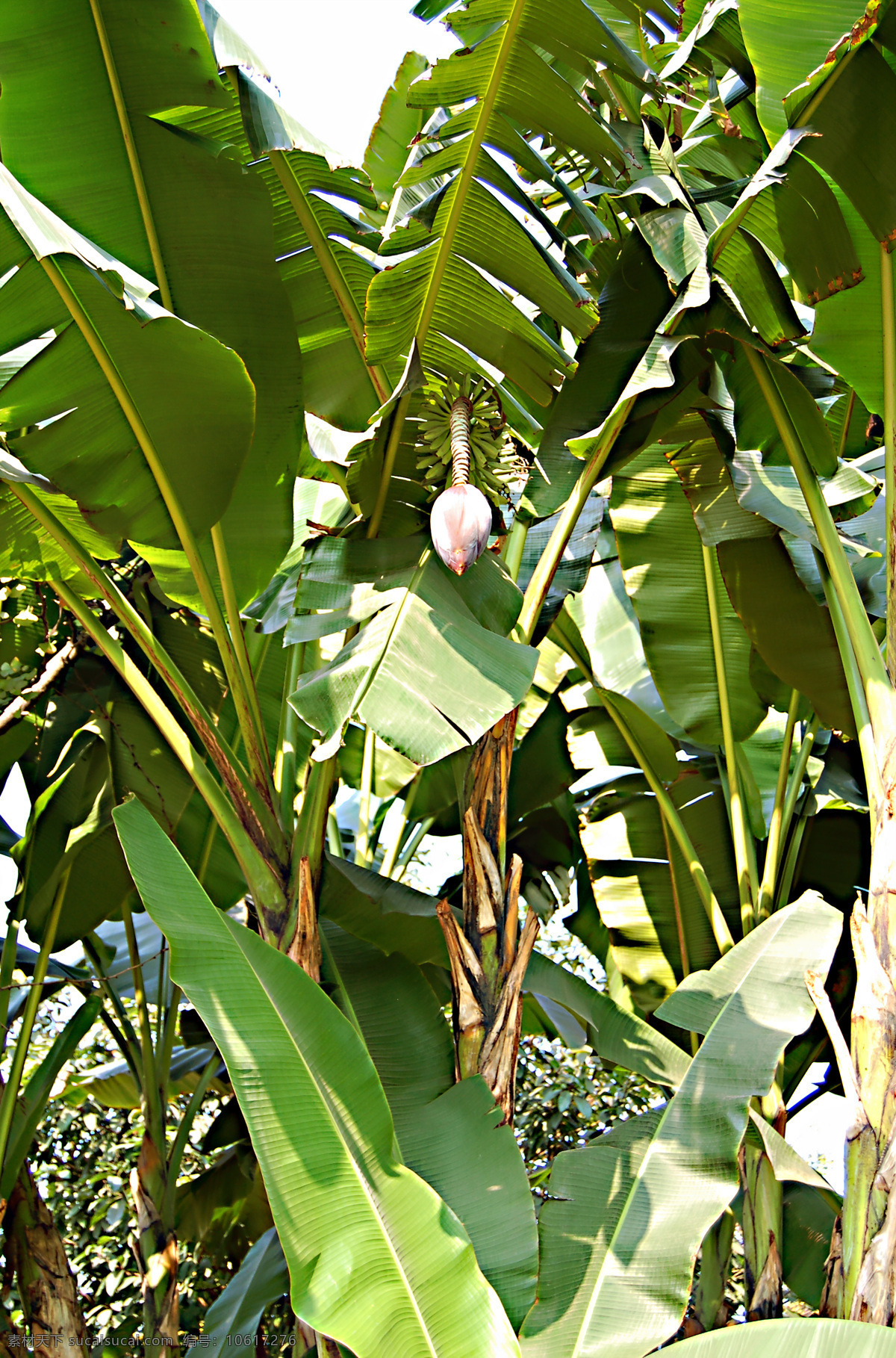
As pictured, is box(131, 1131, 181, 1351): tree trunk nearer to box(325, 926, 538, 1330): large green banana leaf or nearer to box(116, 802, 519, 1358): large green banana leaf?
box(325, 926, 538, 1330): large green banana leaf

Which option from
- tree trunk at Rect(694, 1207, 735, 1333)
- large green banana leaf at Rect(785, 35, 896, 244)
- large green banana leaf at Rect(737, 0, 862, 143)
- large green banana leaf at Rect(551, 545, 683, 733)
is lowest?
tree trunk at Rect(694, 1207, 735, 1333)

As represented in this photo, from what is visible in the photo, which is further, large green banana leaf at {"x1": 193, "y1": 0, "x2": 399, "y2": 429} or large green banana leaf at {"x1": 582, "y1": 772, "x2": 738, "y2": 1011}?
large green banana leaf at {"x1": 582, "y1": 772, "x2": 738, "y2": 1011}

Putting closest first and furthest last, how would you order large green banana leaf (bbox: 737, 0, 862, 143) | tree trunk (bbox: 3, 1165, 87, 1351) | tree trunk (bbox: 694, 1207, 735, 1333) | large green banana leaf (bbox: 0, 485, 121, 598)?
large green banana leaf (bbox: 737, 0, 862, 143)
large green banana leaf (bbox: 0, 485, 121, 598)
tree trunk (bbox: 694, 1207, 735, 1333)
tree trunk (bbox: 3, 1165, 87, 1351)

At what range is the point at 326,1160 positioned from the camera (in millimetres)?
1587

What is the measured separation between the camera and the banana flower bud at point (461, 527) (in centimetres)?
173

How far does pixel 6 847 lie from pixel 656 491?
2.51 metres

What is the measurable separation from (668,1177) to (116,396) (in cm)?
180

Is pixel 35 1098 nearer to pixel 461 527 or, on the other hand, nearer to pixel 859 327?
pixel 461 527

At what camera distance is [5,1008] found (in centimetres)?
299

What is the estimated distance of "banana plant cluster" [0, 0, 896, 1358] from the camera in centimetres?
163

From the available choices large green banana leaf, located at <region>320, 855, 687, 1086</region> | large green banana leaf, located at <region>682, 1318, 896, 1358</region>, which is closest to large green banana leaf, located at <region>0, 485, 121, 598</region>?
large green banana leaf, located at <region>320, 855, 687, 1086</region>

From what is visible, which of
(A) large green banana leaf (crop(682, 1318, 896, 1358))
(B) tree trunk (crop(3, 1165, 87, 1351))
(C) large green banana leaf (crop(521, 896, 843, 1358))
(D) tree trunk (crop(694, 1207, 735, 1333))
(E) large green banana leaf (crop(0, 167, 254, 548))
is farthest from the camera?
(B) tree trunk (crop(3, 1165, 87, 1351))

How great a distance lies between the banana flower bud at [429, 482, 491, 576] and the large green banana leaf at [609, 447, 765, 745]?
115 cm

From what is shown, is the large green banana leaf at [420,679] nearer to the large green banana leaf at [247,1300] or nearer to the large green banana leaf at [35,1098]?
the large green banana leaf at [247,1300]
